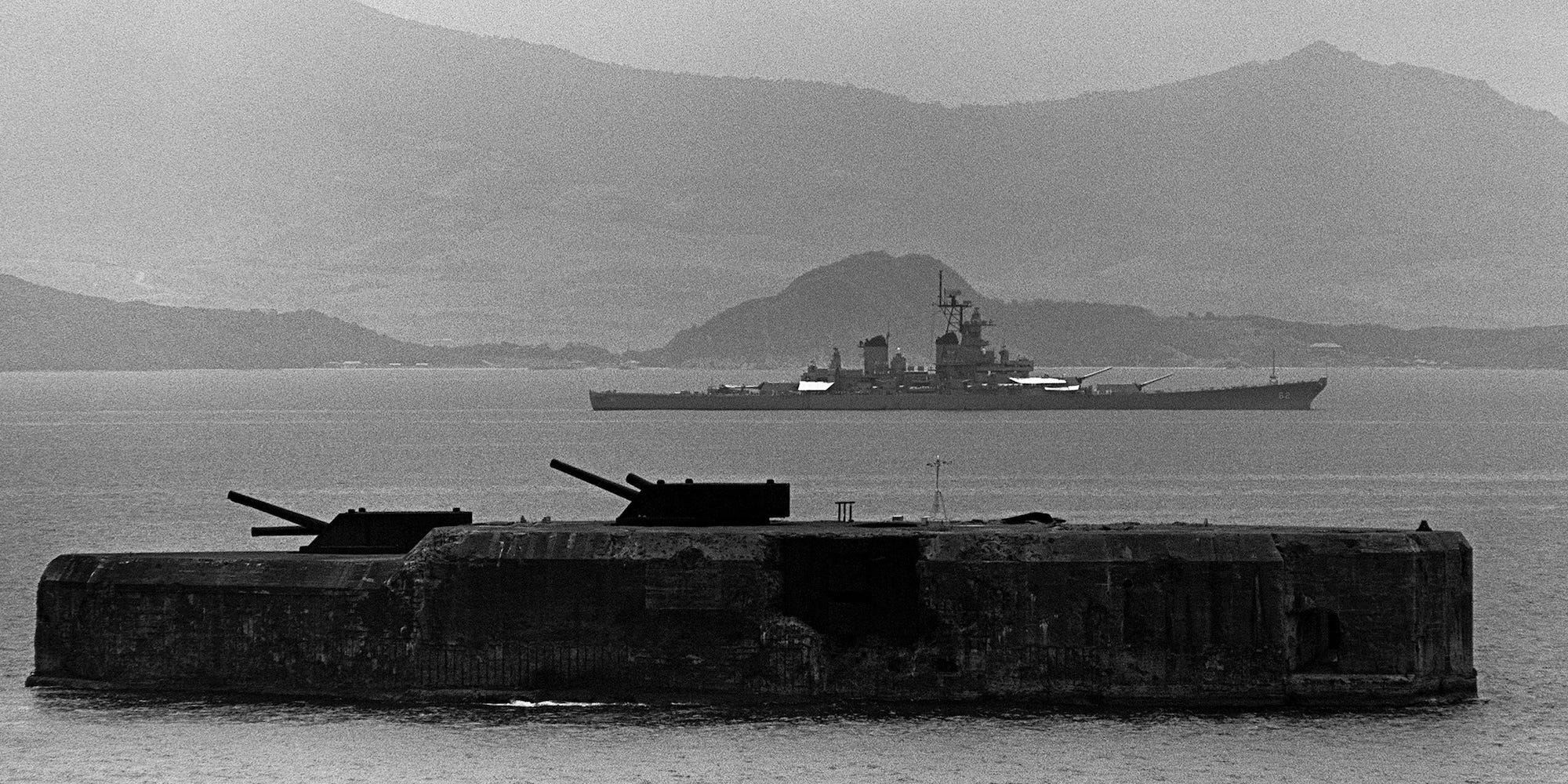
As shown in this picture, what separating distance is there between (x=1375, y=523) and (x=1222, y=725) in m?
33.9

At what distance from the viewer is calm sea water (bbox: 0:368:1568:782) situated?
24.6 meters

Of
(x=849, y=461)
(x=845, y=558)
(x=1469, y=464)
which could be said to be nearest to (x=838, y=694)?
(x=845, y=558)

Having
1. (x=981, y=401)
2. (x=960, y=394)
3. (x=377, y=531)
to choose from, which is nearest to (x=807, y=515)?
(x=377, y=531)

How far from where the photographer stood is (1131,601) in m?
25.8

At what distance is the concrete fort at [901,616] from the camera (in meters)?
25.8

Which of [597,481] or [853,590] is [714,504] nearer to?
[597,481]

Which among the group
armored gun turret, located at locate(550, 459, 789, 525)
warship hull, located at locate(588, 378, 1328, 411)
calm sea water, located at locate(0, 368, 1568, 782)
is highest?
warship hull, located at locate(588, 378, 1328, 411)

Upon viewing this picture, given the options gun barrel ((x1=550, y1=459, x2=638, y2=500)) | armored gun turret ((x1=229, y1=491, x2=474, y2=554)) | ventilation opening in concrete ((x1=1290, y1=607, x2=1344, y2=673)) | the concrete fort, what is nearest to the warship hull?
gun barrel ((x1=550, y1=459, x2=638, y2=500))

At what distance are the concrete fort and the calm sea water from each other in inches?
17.7

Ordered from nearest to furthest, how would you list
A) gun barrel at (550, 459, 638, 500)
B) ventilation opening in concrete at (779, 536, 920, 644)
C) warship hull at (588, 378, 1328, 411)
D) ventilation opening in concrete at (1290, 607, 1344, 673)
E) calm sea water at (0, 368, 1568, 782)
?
calm sea water at (0, 368, 1568, 782), ventilation opening in concrete at (779, 536, 920, 644), ventilation opening in concrete at (1290, 607, 1344, 673), gun barrel at (550, 459, 638, 500), warship hull at (588, 378, 1328, 411)

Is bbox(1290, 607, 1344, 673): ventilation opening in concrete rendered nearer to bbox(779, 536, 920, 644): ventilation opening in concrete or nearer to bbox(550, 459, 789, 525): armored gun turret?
bbox(779, 536, 920, 644): ventilation opening in concrete

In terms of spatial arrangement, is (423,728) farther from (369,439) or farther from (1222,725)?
(369,439)

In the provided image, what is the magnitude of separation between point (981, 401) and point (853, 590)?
157m

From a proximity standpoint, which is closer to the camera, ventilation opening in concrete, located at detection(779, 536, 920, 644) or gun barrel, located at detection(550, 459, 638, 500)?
ventilation opening in concrete, located at detection(779, 536, 920, 644)
